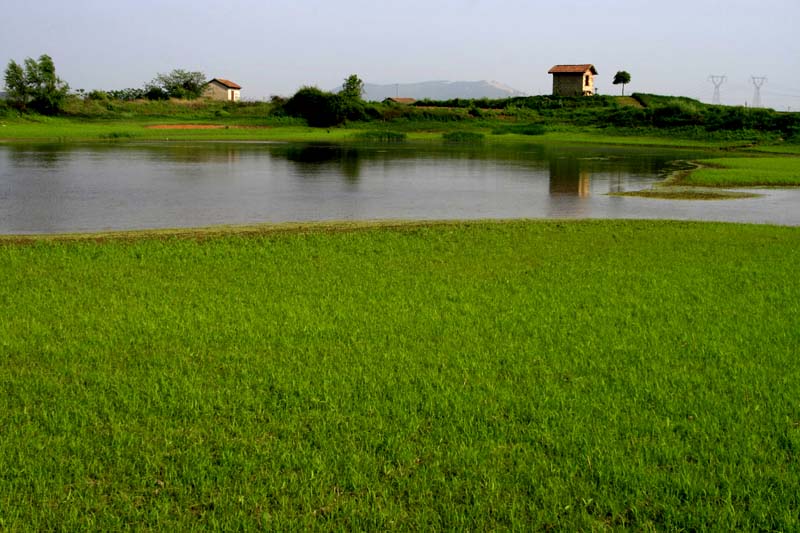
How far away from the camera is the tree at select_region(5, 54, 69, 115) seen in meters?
89.4

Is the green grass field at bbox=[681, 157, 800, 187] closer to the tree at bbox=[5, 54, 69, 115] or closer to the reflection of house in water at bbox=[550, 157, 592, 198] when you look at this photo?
the reflection of house in water at bbox=[550, 157, 592, 198]

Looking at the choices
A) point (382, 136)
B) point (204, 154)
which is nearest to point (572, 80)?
point (382, 136)

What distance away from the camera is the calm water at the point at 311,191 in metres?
20.8

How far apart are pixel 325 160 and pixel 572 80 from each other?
78787mm

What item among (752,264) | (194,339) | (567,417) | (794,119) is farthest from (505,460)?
(794,119)

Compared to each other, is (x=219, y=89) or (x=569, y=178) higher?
(x=219, y=89)

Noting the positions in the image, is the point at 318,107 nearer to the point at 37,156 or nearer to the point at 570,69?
the point at 570,69

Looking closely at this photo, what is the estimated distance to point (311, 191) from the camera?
27.0m

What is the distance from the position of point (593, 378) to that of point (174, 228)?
13.1 m

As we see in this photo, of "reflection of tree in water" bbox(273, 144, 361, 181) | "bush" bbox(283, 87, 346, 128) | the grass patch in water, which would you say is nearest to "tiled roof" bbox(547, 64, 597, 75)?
"bush" bbox(283, 87, 346, 128)

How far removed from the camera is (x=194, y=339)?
8266mm

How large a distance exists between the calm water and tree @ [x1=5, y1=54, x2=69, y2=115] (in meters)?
49.0

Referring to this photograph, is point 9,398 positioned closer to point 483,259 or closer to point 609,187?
point 483,259

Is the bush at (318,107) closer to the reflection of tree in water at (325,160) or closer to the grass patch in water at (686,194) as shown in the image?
the reflection of tree in water at (325,160)
